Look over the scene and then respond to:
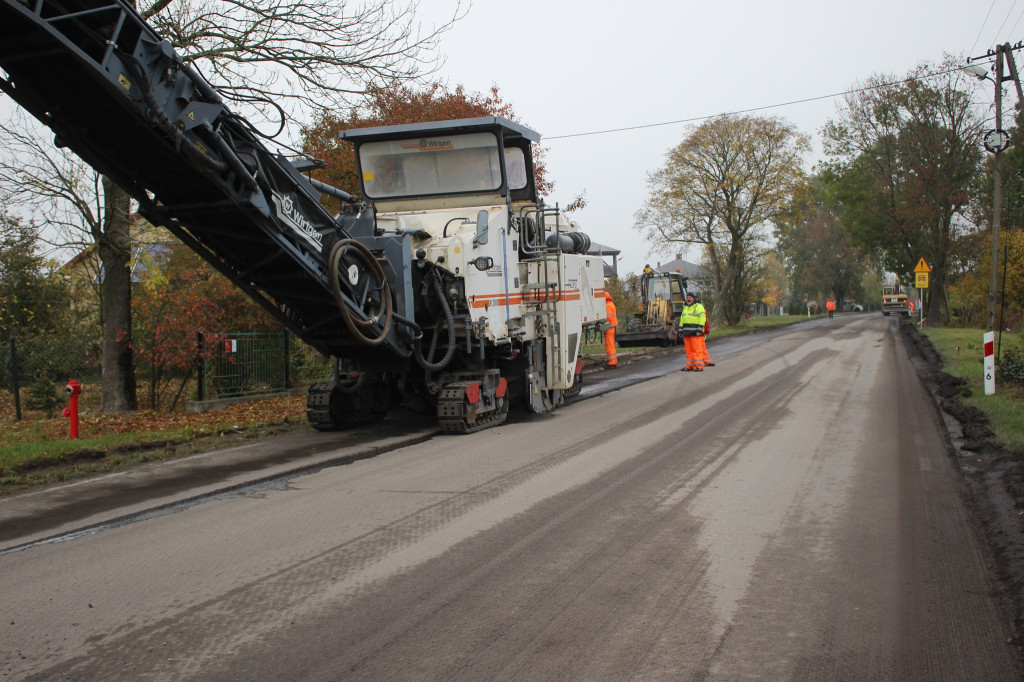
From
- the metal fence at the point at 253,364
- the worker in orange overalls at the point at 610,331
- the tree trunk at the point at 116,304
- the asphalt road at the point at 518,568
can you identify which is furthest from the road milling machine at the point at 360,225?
the tree trunk at the point at 116,304

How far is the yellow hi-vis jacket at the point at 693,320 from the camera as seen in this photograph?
18.2 m

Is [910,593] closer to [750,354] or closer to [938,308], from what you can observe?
[750,354]

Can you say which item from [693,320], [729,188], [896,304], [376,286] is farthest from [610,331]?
[896,304]

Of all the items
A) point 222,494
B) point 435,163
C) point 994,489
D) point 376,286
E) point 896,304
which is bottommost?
point 994,489

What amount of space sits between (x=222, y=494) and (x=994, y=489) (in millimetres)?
6387

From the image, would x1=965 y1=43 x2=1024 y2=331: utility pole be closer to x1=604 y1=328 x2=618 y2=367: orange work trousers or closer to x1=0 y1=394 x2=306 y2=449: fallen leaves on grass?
x1=604 y1=328 x2=618 y2=367: orange work trousers

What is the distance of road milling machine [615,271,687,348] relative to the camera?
1198 inches

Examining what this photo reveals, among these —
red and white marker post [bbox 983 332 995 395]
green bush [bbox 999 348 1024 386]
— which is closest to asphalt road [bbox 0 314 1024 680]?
red and white marker post [bbox 983 332 995 395]

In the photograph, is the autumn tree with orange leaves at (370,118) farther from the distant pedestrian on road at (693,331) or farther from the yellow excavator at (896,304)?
the yellow excavator at (896,304)

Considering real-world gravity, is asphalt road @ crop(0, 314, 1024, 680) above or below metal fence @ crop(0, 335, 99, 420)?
below

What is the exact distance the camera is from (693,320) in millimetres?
18188

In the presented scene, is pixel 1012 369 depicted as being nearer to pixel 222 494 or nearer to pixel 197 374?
pixel 222 494

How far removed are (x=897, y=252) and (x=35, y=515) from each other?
4996 cm

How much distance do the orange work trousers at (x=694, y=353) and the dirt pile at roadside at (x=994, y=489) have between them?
6.48 metres
